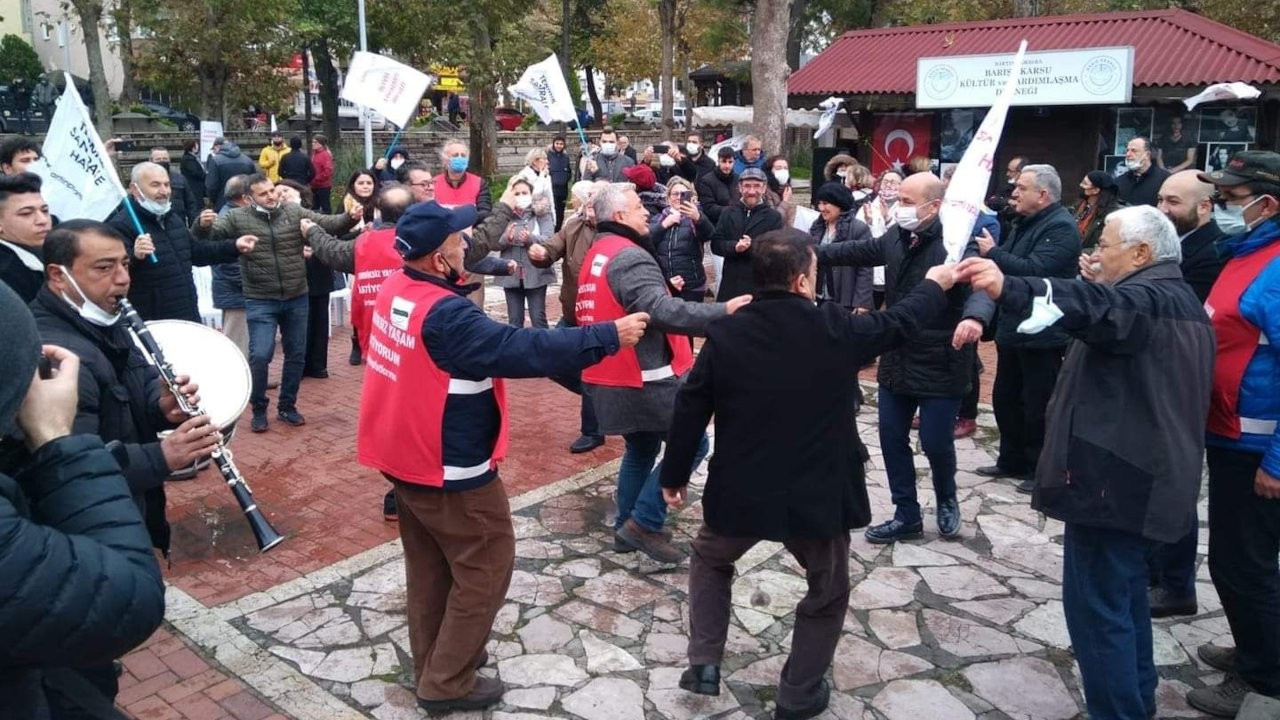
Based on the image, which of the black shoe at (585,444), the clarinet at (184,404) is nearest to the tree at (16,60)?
the black shoe at (585,444)

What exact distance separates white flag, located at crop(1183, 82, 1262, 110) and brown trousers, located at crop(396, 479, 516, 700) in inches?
544

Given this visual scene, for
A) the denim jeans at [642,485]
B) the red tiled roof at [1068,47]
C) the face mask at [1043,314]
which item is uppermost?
the red tiled roof at [1068,47]

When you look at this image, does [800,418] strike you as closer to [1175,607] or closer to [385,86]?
[1175,607]

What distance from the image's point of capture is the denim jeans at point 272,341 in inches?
313

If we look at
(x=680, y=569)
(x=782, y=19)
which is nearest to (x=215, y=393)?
(x=680, y=569)

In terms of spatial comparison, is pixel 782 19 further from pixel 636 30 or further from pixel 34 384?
pixel 636 30

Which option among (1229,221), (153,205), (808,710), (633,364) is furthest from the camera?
(153,205)

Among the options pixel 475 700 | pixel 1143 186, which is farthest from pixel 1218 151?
pixel 475 700

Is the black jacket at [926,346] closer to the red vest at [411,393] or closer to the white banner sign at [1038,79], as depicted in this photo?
the red vest at [411,393]

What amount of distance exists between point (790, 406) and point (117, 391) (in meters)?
2.36

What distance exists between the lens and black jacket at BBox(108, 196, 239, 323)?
22.1ft

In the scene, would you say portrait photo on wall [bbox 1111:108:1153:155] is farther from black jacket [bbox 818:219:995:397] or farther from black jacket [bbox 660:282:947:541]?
black jacket [bbox 660:282:947:541]

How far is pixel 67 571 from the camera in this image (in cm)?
176

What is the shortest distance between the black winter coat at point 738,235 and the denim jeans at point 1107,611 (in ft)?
14.8
